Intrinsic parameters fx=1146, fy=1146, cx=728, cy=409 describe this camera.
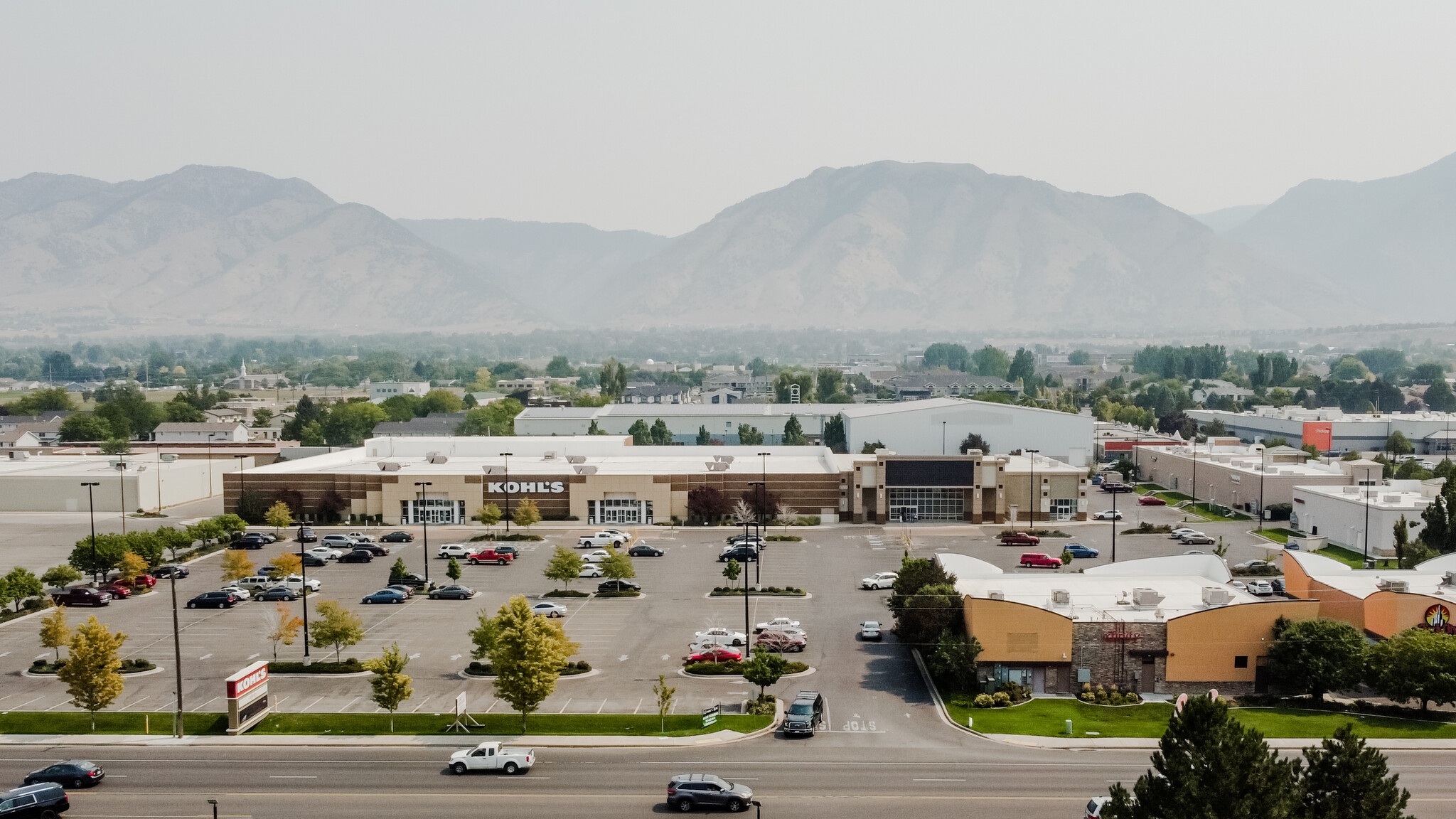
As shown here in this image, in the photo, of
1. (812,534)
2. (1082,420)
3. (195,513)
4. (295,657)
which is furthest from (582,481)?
(1082,420)

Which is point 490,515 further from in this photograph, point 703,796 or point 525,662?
point 703,796

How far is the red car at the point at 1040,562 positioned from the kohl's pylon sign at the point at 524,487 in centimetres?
3012

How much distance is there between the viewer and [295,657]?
4247 centimetres

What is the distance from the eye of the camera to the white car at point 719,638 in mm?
42875

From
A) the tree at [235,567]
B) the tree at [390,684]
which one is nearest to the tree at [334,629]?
the tree at [390,684]

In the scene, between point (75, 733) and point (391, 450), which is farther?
point (391, 450)

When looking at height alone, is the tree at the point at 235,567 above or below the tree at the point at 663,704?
above

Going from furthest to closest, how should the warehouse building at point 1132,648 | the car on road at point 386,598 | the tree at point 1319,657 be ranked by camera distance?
the car on road at point 386,598
the warehouse building at point 1132,648
the tree at point 1319,657

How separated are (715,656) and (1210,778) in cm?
2080

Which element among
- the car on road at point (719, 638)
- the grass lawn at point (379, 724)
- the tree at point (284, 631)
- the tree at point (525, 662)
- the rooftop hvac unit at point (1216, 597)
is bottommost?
the grass lawn at point (379, 724)

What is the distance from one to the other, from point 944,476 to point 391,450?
4375 cm

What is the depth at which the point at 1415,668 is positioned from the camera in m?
35.4

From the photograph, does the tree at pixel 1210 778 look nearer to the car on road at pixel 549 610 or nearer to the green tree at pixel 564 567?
the car on road at pixel 549 610

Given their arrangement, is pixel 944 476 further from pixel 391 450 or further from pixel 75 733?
pixel 75 733
